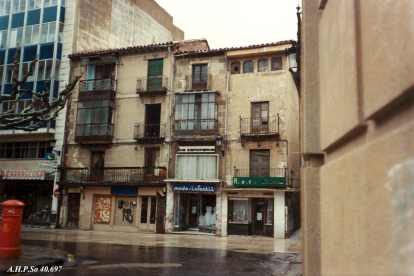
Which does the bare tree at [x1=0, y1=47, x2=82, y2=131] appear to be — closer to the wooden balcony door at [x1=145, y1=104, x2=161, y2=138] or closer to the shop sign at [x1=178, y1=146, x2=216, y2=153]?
the shop sign at [x1=178, y1=146, x2=216, y2=153]

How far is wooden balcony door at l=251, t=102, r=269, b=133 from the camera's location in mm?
25750

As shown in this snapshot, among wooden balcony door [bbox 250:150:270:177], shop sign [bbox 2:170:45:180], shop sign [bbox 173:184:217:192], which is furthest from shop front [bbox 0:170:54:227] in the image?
wooden balcony door [bbox 250:150:270:177]

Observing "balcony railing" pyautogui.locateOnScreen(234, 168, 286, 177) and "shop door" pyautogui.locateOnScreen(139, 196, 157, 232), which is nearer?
"balcony railing" pyautogui.locateOnScreen(234, 168, 286, 177)

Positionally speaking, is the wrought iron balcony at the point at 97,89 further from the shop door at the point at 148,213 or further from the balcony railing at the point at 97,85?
the shop door at the point at 148,213

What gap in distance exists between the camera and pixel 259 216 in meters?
25.4

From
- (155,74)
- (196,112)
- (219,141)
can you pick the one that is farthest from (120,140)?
(219,141)

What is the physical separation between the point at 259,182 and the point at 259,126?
3.75 meters

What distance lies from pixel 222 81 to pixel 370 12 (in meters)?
26.5

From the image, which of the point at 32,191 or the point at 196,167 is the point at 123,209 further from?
the point at 32,191

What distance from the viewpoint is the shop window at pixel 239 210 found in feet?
83.9

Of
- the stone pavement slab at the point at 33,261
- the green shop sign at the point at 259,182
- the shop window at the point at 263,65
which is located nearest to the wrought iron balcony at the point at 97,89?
the shop window at the point at 263,65

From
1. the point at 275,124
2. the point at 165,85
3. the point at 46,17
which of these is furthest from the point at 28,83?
the point at 275,124

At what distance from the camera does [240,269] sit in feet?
35.7

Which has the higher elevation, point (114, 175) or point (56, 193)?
point (114, 175)
